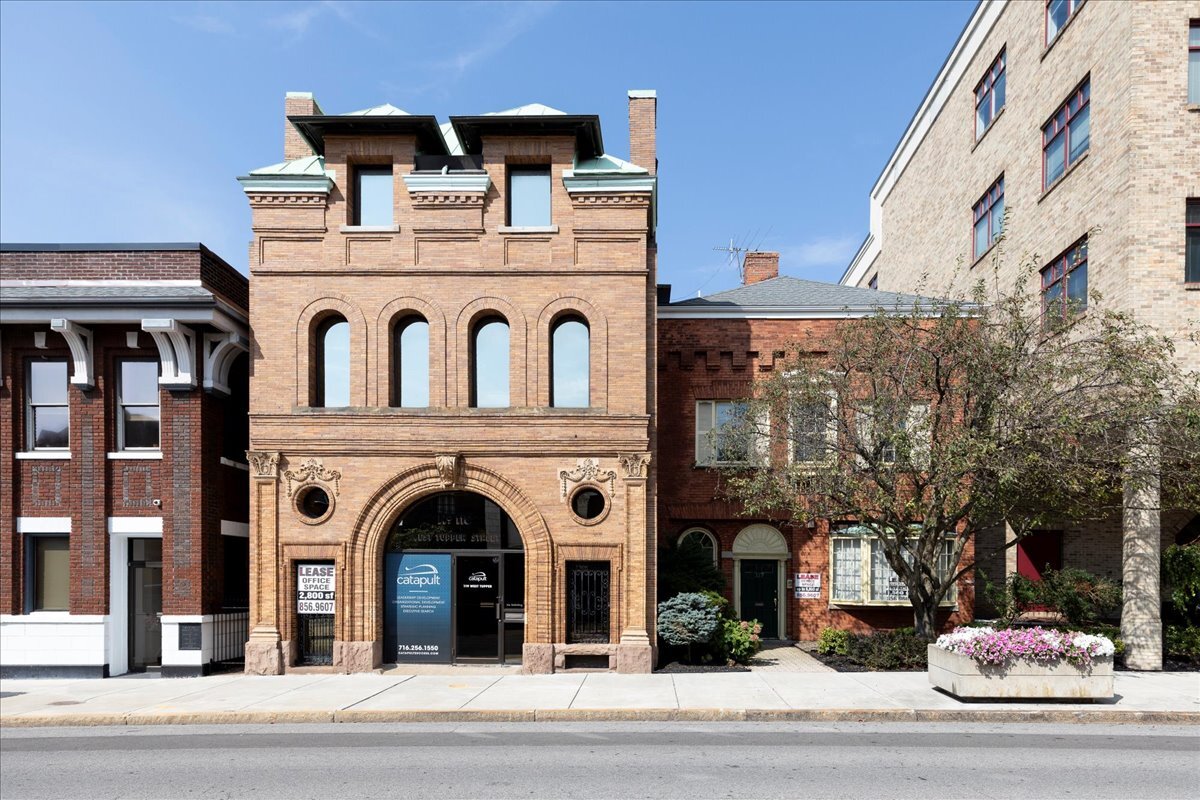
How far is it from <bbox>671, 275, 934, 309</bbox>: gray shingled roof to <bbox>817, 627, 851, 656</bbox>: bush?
751 cm

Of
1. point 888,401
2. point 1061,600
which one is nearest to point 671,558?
point 888,401

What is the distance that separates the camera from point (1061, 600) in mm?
19406

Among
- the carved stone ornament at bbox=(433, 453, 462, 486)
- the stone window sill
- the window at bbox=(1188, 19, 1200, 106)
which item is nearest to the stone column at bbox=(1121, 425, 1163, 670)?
the window at bbox=(1188, 19, 1200, 106)

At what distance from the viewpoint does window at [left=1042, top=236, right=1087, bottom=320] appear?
19469 mm

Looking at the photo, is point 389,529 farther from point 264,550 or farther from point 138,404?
point 138,404

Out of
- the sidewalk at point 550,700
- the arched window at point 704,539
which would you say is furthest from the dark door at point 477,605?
the arched window at point 704,539

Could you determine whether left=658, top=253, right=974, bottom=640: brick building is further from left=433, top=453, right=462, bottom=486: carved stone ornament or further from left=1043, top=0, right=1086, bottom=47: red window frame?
left=1043, top=0, right=1086, bottom=47: red window frame

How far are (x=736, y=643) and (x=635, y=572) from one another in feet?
8.37

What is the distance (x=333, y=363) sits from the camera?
17453 millimetres

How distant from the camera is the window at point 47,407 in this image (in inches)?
675

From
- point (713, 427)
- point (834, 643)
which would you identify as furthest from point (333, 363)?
point (834, 643)

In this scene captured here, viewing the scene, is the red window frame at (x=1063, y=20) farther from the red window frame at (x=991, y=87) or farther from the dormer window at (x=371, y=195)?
the dormer window at (x=371, y=195)

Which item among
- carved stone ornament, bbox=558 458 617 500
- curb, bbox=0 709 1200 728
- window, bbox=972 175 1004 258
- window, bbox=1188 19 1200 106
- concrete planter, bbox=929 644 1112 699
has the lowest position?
curb, bbox=0 709 1200 728

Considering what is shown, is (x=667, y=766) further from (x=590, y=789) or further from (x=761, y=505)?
(x=761, y=505)
